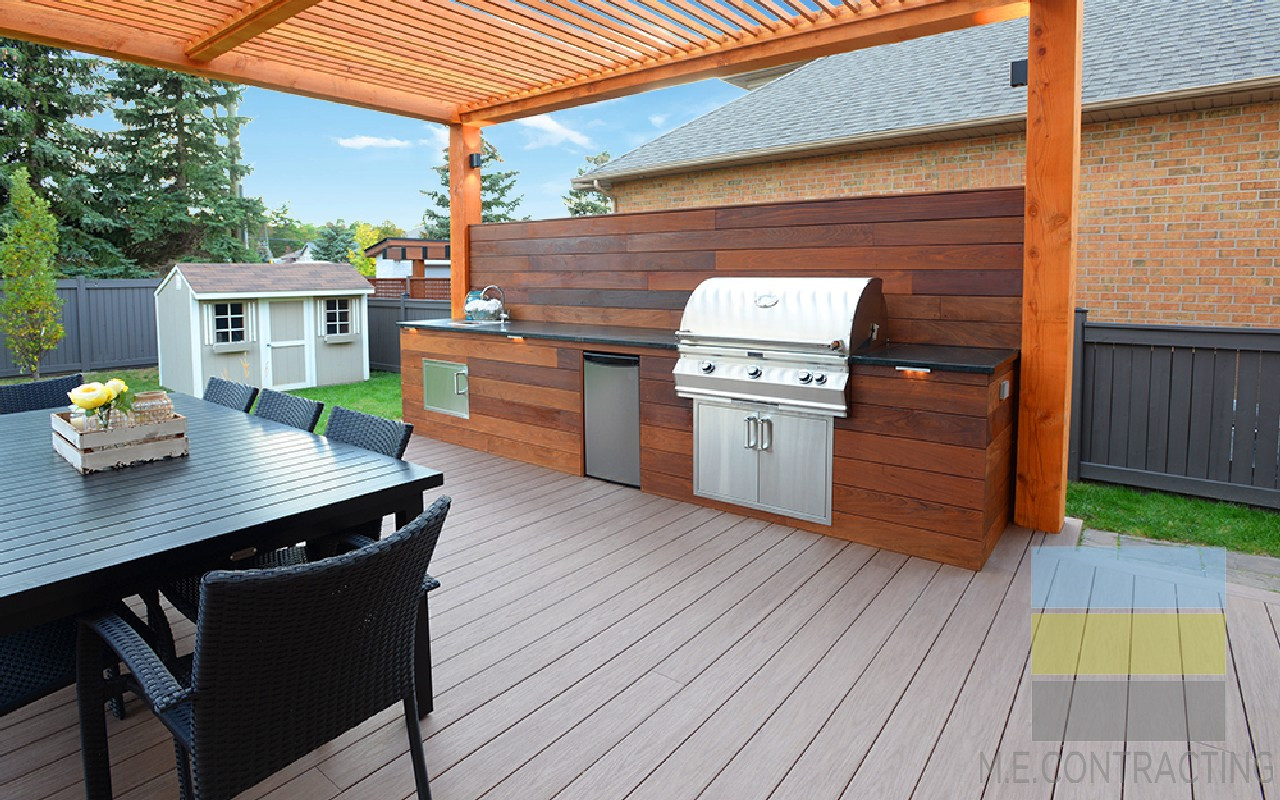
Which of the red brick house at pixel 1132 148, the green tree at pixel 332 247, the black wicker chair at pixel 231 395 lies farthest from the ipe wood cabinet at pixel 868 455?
the green tree at pixel 332 247

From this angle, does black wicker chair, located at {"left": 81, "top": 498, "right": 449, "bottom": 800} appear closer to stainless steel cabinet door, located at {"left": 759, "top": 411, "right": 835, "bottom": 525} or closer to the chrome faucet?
stainless steel cabinet door, located at {"left": 759, "top": 411, "right": 835, "bottom": 525}

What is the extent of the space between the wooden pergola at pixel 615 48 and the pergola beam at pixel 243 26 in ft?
0.03

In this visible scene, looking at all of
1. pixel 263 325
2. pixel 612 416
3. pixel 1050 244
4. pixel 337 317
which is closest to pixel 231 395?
pixel 612 416

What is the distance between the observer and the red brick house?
5754 millimetres

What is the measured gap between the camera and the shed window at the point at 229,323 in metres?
8.34

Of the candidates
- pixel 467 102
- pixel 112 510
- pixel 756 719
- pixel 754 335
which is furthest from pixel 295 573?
pixel 467 102

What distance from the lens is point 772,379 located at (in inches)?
147

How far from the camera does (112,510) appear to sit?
1920 mm

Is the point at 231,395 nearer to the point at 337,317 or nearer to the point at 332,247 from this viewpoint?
the point at 337,317

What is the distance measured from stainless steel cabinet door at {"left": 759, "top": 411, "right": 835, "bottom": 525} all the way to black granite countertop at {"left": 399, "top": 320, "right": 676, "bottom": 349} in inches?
30.0

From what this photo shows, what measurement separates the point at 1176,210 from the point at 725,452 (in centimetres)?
463

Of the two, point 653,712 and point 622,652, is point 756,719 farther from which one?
point 622,652

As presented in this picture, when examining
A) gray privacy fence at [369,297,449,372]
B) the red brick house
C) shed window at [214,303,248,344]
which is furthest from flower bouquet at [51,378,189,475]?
gray privacy fence at [369,297,449,372]

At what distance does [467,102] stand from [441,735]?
5.08 m
